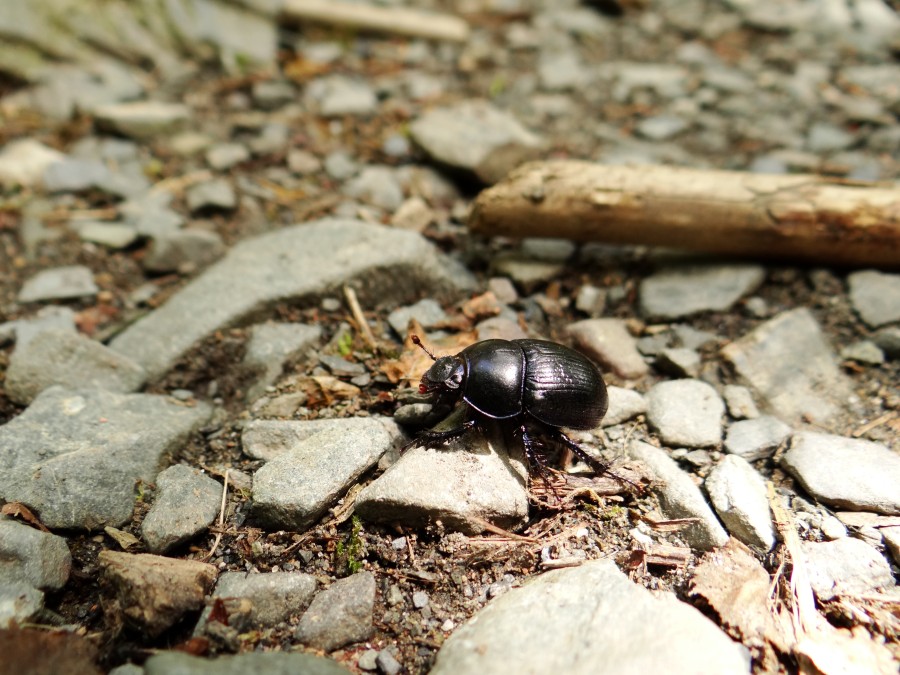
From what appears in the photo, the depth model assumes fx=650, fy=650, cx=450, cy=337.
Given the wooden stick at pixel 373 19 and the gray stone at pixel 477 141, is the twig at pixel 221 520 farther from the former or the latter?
the wooden stick at pixel 373 19

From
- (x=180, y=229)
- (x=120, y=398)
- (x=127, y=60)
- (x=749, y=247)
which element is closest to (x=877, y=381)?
(x=749, y=247)

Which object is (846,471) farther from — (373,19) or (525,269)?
(373,19)

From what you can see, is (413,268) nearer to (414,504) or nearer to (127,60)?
(414,504)

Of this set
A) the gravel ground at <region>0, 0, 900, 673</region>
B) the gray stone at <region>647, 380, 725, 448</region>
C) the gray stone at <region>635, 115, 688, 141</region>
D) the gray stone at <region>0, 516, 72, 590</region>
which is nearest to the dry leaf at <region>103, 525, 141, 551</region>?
the gravel ground at <region>0, 0, 900, 673</region>

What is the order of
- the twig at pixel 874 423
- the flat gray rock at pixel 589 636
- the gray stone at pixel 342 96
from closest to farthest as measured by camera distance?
the flat gray rock at pixel 589 636
the twig at pixel 874 423
the gray stone at pixel 342 96

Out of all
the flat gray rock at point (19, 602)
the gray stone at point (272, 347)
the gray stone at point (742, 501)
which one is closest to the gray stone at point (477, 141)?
the gray stone at point (272, 347)

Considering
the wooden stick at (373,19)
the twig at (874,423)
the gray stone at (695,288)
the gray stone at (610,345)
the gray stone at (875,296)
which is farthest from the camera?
the wooden stick at (373,19)
